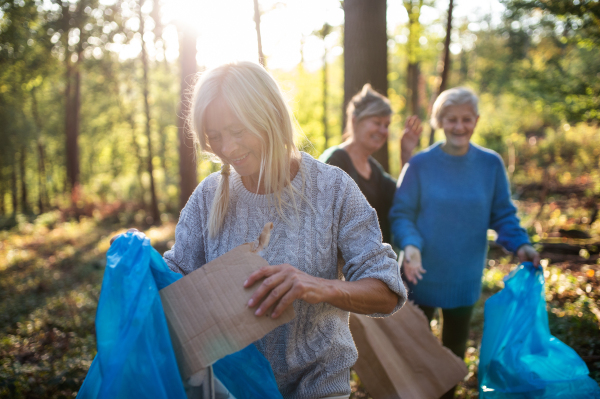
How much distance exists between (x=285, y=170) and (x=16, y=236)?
18.4 metres

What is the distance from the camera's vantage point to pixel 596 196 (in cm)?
942

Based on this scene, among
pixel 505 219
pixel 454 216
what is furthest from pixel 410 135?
pixel 505 219

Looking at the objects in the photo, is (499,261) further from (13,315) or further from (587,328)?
(13,315)

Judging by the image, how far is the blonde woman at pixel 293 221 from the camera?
139 centimetres

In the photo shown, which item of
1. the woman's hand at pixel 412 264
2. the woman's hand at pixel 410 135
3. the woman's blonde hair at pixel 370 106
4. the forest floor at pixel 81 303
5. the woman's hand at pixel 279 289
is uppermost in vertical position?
the woman's blonde hair at pixel 370 106

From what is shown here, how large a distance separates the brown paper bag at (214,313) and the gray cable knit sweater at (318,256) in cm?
24

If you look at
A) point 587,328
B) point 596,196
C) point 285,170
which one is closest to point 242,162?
point 285,170

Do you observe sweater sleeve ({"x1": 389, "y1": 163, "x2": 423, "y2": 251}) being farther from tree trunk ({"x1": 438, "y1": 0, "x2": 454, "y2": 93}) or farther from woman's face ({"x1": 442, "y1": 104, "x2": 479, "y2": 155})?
tree trunk ({"x1": 438, "y1": 0, "x2": 454, "y2": 93})

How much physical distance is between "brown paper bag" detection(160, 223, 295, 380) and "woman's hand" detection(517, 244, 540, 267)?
1.97 meters

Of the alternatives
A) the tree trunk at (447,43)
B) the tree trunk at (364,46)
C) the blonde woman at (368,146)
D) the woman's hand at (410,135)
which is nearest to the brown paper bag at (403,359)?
the blonde woman at (368,146)

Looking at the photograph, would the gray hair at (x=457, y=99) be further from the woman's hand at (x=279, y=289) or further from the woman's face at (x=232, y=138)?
the woman's hand at (x=279, y=289)

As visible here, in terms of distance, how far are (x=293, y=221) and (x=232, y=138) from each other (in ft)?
1.24

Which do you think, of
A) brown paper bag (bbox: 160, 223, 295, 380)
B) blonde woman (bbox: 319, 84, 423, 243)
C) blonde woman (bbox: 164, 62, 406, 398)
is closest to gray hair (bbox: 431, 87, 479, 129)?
blonde woman (bbox: 319, 84, 423, 243)

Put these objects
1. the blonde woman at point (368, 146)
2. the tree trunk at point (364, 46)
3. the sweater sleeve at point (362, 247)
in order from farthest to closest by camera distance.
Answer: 1. the tree trunk at point (364, 46)
2. the blonde woman at point (368, 146)
3. the sweater sleeve at point (362, 247)
